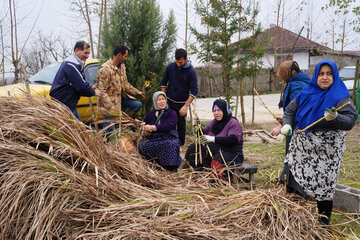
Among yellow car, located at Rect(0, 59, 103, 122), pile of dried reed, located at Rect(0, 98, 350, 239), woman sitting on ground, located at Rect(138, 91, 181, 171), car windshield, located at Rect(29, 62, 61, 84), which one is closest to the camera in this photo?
pile of dried reed, located at Rect(0, 98, 350, 239)

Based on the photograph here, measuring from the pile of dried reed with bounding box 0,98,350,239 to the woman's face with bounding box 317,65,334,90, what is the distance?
0.98m

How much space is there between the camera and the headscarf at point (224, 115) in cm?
381

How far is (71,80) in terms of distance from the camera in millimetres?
4016

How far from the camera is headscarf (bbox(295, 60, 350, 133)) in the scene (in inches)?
100

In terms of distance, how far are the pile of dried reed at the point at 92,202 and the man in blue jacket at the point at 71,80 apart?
1.27 metres

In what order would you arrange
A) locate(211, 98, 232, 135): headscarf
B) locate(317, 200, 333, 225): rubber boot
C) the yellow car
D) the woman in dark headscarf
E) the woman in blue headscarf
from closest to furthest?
1. the woman in blue headscarf
2. locate(317, 200, 333, 225): rubber boot
3. the woman in dark headscarf
4. locate(211, 98, 232, 135): headscarf
5. the yellow car

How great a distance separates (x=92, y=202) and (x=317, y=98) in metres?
1.97

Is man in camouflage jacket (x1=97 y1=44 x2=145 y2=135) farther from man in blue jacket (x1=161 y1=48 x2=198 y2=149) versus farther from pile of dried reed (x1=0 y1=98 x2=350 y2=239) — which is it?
pile of dried reed (x1=0 y1=98 x2=350 y2=239)

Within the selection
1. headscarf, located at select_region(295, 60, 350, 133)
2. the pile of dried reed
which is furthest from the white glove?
the pile of dried reed

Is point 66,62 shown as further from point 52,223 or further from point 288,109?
point 288,109

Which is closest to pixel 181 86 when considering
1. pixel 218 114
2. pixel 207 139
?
pixel 218 114

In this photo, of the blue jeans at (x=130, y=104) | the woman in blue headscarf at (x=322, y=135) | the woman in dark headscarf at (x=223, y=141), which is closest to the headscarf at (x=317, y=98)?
the woman in blue headscarf at (x=322, y=135)

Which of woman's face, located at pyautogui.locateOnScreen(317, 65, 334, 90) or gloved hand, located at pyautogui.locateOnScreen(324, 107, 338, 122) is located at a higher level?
woman's face, located at pyautogui.locateOnScreen(317, 65, 334, 90)

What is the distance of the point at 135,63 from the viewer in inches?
254
